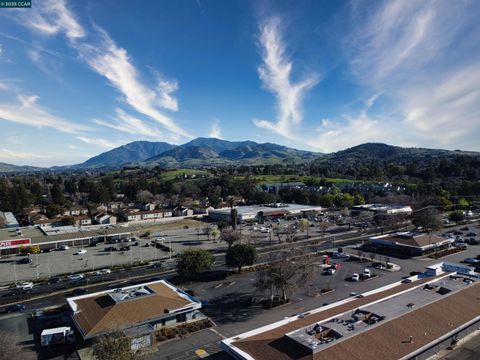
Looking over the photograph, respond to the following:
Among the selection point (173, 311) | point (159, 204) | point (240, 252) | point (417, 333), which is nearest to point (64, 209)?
point (159, 204)

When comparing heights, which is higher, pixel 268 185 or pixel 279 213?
pixel 268 185

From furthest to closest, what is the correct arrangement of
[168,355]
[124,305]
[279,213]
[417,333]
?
[279,213]
[124,305]
[168,355]
[417,333]

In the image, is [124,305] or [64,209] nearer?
[124,305]

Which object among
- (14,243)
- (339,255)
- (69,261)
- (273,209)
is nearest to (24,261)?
(69,261)

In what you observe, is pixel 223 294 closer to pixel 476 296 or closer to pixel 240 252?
pixel 240 252

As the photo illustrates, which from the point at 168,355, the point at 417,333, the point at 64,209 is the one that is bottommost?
the point at 168,355

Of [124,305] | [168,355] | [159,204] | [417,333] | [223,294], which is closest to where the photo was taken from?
[417,333]

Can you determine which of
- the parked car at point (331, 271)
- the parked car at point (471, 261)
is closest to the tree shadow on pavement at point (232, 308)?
the parked car at point (331, 271)
